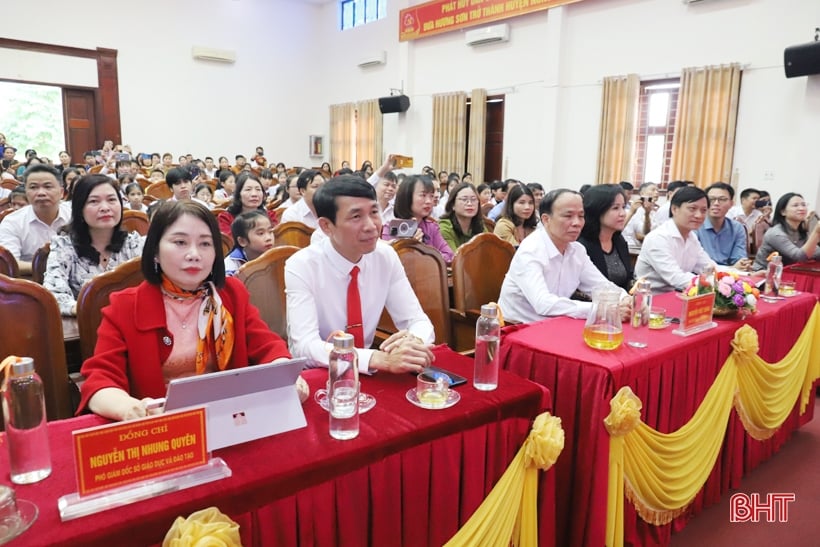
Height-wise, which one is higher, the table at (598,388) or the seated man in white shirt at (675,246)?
the seated man in white shirt at (675,246)

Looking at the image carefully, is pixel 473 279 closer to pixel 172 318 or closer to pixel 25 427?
pixel 172 318

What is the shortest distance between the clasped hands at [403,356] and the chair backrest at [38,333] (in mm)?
890

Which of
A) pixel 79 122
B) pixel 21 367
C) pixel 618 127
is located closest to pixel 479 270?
pixel 21 367

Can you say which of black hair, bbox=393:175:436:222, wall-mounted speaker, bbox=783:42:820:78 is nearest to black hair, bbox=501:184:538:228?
black hair, bbox=393:175:436:222

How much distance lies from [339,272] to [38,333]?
82 cm

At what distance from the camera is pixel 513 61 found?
938 cm

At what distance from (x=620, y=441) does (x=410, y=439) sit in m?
0.73

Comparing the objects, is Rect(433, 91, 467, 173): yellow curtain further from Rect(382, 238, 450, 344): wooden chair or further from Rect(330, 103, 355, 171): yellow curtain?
Rect(382, 238, 450, 344): wooden chair

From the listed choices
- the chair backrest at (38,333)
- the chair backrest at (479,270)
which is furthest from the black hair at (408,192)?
the chair backrest at (38,333)

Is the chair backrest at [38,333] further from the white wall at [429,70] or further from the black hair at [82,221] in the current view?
the white wall at [429,70]

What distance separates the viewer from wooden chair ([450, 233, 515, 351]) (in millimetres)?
2609

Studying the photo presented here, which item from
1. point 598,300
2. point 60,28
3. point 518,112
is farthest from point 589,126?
point 60,28

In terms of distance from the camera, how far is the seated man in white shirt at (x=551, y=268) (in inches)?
85.1

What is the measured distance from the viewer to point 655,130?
7.91 m
